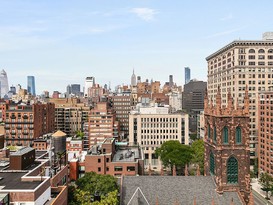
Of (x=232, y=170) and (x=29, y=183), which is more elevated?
(x=29, y=183)

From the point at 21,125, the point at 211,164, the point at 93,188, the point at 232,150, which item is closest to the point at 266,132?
the point at 211,164

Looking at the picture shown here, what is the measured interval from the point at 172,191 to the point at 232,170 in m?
10.4

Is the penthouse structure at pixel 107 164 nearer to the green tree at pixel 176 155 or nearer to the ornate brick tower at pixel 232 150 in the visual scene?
the green tree at pixel 176 155

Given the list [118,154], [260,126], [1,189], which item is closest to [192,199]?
[1,189]

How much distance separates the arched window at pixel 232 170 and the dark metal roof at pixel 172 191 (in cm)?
220

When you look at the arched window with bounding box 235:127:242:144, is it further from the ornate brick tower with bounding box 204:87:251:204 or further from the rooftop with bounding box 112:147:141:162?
the rooftop with bounding box 112:147:141:162

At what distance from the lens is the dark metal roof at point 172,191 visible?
5191cm

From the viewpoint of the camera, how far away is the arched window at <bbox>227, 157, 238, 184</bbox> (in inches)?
2112

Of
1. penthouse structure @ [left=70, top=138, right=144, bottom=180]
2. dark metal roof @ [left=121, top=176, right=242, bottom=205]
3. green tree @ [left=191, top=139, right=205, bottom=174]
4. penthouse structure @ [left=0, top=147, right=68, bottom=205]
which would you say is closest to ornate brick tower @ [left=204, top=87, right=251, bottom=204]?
dark metal roof @ [left=121, top=176, right=242, bottom=205]

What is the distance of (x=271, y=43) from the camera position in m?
146

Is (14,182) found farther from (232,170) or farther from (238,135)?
(238,135)

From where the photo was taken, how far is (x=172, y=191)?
175 ft

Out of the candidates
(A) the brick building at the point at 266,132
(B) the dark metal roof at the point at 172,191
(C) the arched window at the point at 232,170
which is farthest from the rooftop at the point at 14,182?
(A) the brick building at the point at 266,132

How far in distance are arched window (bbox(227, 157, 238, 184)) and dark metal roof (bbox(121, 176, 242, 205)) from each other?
7.22 ft
